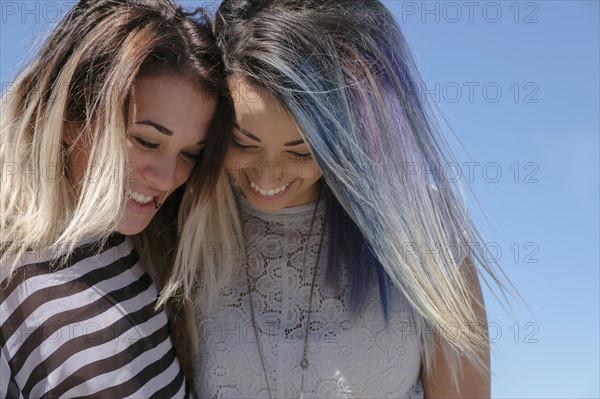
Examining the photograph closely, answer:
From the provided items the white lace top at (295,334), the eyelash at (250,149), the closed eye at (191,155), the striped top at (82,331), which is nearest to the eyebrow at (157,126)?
the closed eye at (191,155)

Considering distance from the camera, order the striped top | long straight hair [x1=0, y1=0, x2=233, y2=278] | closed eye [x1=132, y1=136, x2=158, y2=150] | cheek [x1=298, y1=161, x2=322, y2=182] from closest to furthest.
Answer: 1. the striped top
2. long straight hair [x1=0, y1=0, x2=233, y2=278]
3. closed eye [x1=132, y1=136, x2=158, y2=150]
4. cheek [x1=298, y1=161, x2=322, y2=182]

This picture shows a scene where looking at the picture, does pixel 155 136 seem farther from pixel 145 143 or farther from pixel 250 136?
pixel 250 136

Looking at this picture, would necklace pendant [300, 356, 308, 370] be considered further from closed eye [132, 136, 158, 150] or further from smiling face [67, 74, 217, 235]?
closed eye [132, 136, 158, 150]

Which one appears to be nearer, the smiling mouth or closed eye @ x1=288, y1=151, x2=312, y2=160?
the smiling mouth

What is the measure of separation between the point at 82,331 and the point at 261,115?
35.1 inches

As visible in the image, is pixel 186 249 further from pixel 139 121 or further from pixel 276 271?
pixel 139 121

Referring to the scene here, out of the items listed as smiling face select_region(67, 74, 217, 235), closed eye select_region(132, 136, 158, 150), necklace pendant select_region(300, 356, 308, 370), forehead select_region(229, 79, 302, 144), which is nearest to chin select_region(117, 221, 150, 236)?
smiling face select_region(67, 74, 217, 235)

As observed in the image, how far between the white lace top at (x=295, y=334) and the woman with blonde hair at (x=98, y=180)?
19 cm

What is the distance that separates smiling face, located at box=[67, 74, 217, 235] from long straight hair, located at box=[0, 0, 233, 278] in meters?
0.04

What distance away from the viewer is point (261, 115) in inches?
106

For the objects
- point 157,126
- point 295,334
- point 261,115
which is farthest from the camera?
point 295,334

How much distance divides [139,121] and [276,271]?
794mm

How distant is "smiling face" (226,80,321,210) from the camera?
Answer: 2701mm

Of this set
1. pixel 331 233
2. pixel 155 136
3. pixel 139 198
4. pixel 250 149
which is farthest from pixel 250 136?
pixel 331 233
